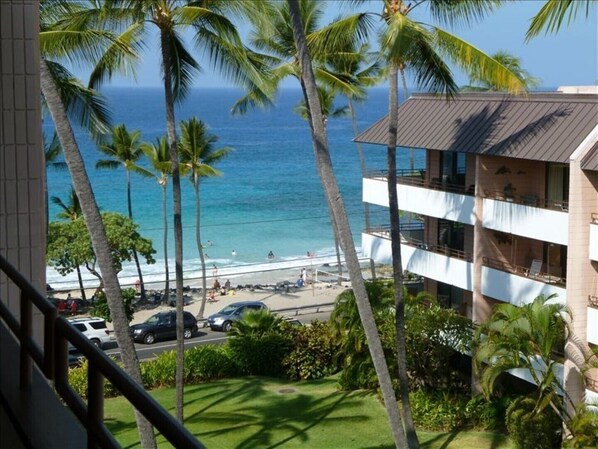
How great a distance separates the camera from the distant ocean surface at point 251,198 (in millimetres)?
83750

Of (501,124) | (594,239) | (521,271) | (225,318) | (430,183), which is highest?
(501,124)

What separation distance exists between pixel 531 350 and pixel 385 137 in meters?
12.2

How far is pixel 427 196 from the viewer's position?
101ft

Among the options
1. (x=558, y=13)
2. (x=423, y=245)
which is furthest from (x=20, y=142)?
(x=423, y=245)

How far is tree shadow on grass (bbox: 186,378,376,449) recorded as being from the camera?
25.6m

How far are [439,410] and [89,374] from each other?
24.2m

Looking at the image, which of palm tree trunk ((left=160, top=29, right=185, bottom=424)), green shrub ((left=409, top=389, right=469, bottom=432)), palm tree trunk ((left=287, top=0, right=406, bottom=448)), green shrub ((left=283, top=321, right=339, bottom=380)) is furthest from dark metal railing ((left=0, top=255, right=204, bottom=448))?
green shrub ((left=283, top=321, right=339, bottom=380))

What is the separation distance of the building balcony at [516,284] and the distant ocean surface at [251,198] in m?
34.5

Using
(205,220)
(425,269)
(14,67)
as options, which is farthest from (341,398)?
(205,220)

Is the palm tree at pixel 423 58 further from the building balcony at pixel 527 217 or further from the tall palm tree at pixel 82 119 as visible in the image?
the tall palm tree at pixel 82 119

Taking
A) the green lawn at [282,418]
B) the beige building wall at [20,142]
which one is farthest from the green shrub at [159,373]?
the beige building wall at [20,142]

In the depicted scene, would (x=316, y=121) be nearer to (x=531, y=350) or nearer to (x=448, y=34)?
(x=448, y=34)

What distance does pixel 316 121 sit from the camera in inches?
720

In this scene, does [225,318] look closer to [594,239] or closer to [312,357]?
[312,357]
